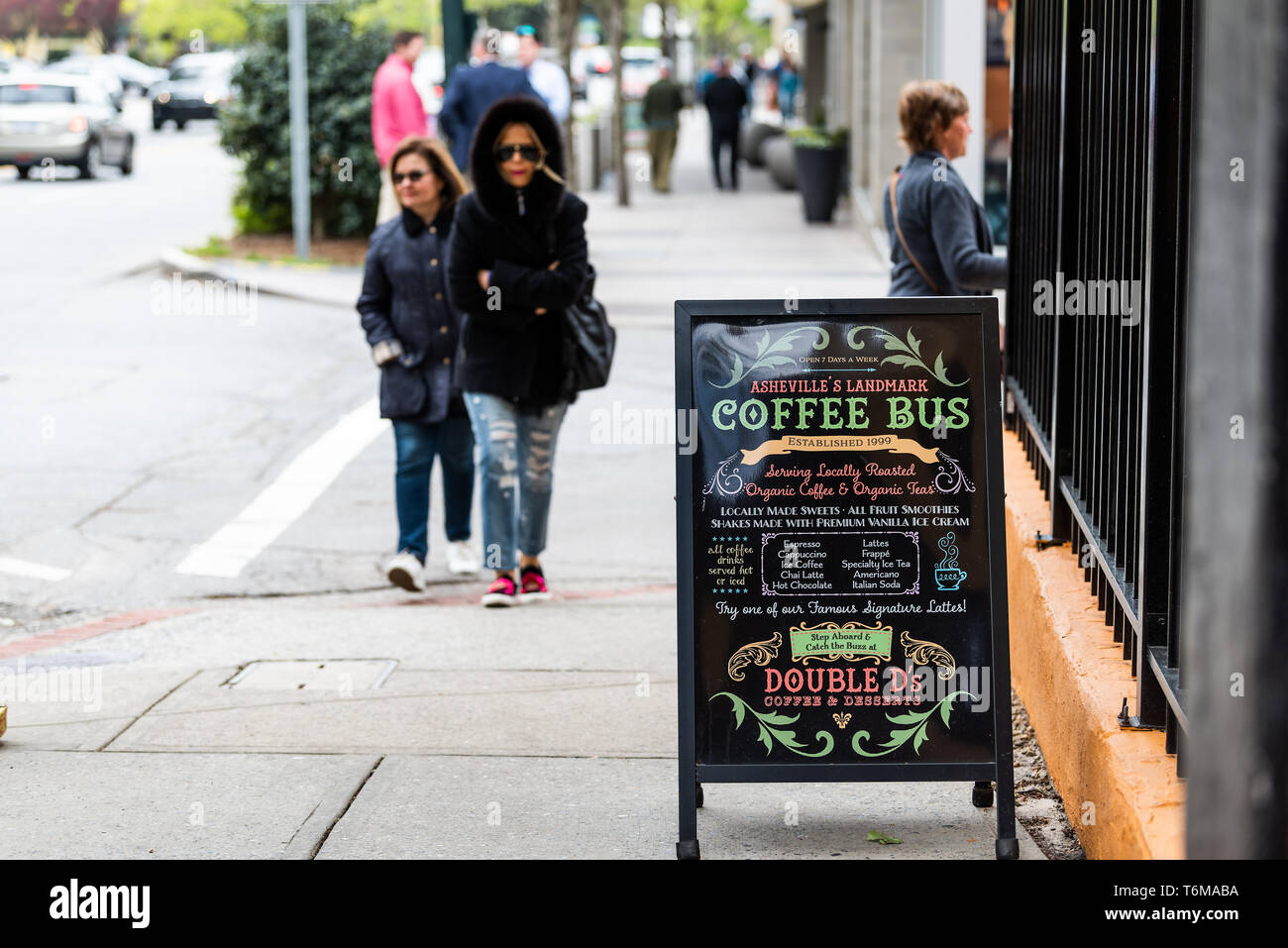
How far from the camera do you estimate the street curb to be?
1488cm

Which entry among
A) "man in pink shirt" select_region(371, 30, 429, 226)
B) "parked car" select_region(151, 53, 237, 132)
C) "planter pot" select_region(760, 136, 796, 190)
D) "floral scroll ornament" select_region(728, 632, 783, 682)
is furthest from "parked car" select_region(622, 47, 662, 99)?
"floral scroll ornament" select_region(728, 632, 783, 682)

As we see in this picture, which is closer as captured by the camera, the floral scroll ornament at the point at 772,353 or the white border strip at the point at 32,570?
the floral scroll ornament at the point at 772,353

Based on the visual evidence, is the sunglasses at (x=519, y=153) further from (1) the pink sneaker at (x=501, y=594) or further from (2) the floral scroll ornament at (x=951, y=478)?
(2) the floral scroll ornament at (x=951, y=478)

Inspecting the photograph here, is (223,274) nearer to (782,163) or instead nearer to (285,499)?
(285,499)

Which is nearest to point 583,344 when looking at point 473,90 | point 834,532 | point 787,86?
point 834,532

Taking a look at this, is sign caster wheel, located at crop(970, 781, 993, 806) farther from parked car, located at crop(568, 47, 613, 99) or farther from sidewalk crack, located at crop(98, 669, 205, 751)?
parked car, located at crop(568, 47, 613, 99)

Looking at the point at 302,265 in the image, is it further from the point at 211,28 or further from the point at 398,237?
the point at 211,28

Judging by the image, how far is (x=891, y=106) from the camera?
1714 centimetres

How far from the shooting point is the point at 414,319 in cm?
703

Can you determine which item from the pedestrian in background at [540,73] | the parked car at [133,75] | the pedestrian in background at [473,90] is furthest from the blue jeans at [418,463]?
the parked car at [133,75]

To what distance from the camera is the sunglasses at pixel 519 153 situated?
6367 mm

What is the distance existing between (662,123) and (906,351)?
2242 centimetres

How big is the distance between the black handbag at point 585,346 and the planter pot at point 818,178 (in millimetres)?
14675

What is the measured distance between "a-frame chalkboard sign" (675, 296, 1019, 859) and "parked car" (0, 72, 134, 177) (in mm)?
26595
